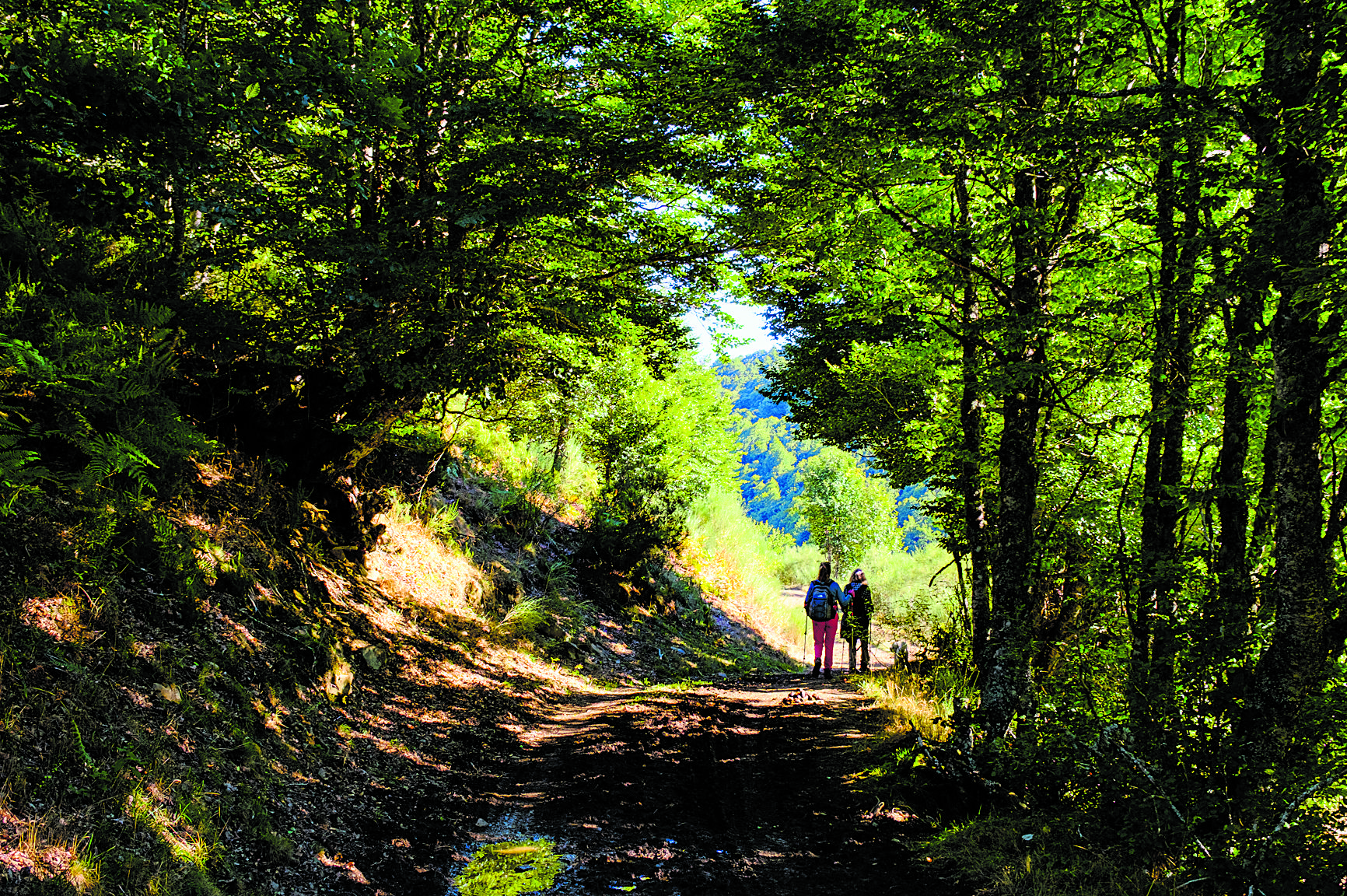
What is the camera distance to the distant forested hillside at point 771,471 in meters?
20.5

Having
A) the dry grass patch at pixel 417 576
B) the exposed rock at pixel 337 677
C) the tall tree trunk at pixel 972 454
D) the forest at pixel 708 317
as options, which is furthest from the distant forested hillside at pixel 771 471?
the exposed rock at pixel 337 677

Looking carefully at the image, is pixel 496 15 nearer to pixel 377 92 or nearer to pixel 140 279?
pixel 377 92

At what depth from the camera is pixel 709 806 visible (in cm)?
498

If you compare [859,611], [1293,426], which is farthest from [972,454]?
[859,611]

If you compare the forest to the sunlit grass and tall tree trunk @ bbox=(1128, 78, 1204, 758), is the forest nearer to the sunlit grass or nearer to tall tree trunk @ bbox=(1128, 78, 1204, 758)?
tall tree trunk @ bbox=(1128, 78, 1204, 758)

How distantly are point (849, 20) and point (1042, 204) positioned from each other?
87.3 inches

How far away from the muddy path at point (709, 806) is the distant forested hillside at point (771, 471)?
11.4ft

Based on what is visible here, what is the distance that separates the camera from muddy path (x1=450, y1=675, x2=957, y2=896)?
156 inches

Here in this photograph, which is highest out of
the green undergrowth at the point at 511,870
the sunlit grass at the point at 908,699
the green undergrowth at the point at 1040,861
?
the sunlit grass at the point at 908,699

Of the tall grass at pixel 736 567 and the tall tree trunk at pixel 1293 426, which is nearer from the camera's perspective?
the tall tree trunk at pixel 1293 426

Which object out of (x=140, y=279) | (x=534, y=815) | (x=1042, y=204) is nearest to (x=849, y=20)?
(x=1042, y=204)

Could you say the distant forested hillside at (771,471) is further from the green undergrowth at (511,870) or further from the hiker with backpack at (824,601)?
the green undergrowth at (511,870)

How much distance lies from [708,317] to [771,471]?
15361 centimetres

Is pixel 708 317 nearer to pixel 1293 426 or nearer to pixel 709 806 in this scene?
pixel 709 806
